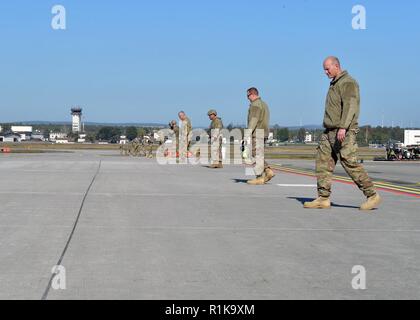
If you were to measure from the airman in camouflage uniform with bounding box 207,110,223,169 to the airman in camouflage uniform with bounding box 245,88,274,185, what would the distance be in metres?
6.38

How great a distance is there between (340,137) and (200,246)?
3.80 meters

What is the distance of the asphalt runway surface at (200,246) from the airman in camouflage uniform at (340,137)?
330mm

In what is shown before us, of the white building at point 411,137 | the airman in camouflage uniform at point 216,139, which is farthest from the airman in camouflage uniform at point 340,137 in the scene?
the white building at point 411,137

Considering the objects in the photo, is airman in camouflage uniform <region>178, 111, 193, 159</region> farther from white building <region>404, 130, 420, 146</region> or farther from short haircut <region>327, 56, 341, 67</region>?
white building <region>404, 130, 420, 146</region>

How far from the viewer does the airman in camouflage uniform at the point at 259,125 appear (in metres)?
13.8

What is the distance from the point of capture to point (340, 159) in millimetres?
9422

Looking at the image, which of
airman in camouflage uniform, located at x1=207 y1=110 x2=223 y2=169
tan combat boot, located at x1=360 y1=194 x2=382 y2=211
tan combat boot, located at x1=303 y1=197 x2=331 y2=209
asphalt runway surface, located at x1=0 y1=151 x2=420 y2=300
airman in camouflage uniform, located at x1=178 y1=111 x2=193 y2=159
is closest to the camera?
asphalt runway surface, located at x1=0 y1=151 x2=420 y2=300

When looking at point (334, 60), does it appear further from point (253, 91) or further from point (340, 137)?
point (253, 91)

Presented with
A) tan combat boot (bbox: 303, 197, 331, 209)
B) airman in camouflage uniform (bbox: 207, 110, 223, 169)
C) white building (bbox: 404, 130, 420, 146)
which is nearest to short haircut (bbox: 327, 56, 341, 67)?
tan combat boot (bbox: 303, 197, 331, 209)

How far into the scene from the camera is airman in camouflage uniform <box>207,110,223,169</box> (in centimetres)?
2091

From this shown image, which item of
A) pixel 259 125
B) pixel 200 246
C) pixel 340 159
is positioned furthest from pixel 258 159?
pixel 200 246
